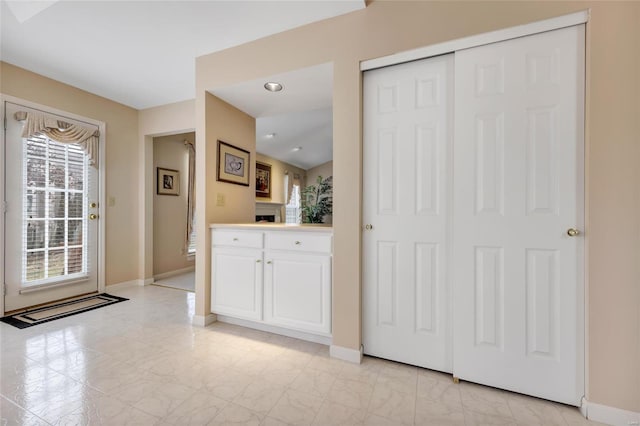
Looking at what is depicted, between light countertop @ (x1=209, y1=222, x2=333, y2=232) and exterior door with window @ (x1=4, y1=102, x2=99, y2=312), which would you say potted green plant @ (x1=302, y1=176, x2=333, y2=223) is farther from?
exterior door with window @ (x1=4, y1=102, x2=99, y2=312)

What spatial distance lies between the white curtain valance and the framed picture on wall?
2.87 m

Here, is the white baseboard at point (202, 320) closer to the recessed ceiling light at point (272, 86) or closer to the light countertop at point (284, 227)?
the light countertop at point (284, 227)

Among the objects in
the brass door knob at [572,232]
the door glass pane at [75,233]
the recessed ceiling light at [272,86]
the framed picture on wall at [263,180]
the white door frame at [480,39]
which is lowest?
the door glass pane at [75,233]

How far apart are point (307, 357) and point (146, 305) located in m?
2.07

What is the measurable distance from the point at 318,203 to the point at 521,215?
1618mm

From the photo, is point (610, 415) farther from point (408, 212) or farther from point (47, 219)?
point (47, 219)

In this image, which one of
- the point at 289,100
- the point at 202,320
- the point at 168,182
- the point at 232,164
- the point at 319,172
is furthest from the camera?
the point at 319,172

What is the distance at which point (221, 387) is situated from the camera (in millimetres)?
1592

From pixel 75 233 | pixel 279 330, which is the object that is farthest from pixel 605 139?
pixel 75 233

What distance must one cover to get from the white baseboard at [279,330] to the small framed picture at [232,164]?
129cm

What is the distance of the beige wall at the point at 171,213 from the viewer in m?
4.14

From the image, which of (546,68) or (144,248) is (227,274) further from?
(546,68)

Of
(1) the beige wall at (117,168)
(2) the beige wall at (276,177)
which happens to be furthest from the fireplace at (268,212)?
(1) the beige wall at (117,168)

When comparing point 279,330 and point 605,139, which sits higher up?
point 605,139
